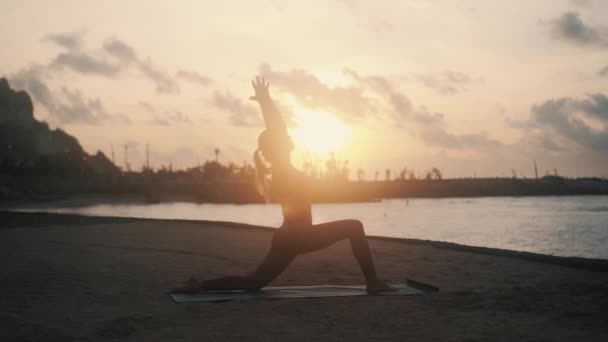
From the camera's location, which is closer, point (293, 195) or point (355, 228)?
point (293, 195)

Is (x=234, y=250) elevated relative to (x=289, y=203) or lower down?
lower down

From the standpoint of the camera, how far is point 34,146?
16062 centimetres

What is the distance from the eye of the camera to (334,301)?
6.66m

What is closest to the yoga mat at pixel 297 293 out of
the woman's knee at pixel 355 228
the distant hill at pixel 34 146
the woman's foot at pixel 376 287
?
the woman's foot at pixel 376 287

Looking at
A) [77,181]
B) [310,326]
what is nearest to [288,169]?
[310,326]

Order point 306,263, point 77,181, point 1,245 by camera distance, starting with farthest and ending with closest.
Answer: point 77,181
point 1,245
point 306,263

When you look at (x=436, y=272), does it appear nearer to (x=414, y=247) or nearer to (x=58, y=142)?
(x=414, y=247)

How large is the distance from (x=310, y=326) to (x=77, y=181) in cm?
13481

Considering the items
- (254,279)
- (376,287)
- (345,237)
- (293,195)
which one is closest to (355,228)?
(345,237)

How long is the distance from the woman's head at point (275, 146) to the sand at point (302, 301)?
1.46 m

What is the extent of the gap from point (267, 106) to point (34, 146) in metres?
167

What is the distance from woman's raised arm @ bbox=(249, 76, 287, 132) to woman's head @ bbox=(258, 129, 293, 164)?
0.26ft

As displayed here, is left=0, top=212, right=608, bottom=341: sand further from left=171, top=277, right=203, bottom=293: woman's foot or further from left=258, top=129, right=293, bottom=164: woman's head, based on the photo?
left=258, top=129, right=293, bottom=164: woman's head

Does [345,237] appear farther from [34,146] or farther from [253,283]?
[34,146]
